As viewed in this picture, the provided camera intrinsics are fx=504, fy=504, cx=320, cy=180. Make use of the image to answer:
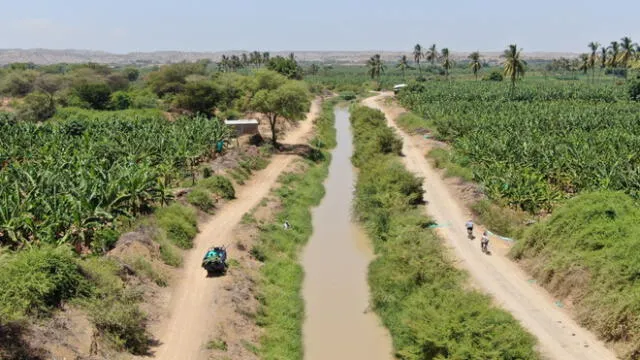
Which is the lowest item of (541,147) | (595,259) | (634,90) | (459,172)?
(595,259)

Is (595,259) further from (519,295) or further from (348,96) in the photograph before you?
(348,96)

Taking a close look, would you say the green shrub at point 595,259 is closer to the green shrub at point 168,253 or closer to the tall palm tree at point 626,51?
the green shrub at point 168,253

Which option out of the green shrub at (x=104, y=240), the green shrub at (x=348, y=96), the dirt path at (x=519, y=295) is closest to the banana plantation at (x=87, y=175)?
the green shrub at (x=104, y=240)

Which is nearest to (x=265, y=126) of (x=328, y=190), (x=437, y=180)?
(x=328, y=190)

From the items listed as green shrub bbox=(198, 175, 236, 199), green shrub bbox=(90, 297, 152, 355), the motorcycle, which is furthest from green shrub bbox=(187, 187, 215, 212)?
green shrub bbox=(90, 297, 152, 355)

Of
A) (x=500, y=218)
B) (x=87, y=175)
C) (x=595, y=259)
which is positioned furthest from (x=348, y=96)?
(x=595, y=259)

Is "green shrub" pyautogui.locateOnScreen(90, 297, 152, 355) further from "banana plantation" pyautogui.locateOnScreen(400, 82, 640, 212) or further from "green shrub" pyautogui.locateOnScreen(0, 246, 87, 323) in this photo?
"banana plantation" pyautogui.locateOnScreen(400, 82, 640, 212)

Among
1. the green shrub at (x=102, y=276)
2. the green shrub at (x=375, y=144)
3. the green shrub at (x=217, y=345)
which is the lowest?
the green shrub at (x=217, y=345)
